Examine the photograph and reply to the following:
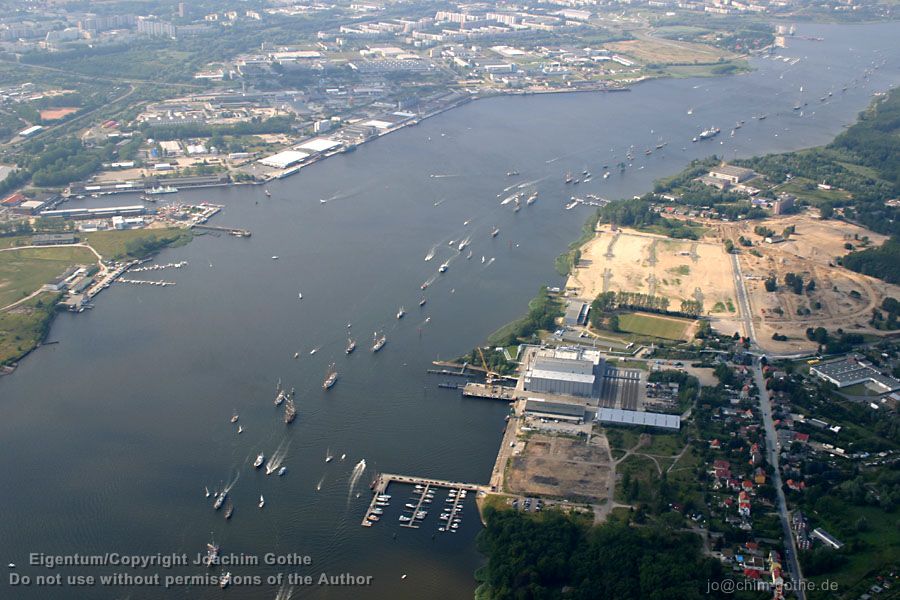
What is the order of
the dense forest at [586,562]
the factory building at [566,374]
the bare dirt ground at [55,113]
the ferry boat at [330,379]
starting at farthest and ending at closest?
the bare dirt ground at [55,113] < the ferry boat at [330,379] < the factory building at [566,374] < the dense forest at [586,562]

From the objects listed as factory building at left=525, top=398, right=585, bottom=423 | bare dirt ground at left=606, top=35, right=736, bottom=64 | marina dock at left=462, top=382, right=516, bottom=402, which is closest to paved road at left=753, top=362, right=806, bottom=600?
factory building at left=525, top=398, right=585, bottom=423

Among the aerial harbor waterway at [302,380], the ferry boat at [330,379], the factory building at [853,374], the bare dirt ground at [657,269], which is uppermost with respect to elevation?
the factory building at [853,374]

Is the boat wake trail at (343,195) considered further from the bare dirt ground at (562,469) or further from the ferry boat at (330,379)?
the bare dirt ground at (562,469)

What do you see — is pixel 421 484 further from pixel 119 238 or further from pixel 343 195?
pixel 343 195

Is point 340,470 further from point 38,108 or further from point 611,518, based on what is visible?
point 38,108

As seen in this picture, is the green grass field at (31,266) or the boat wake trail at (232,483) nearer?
the boat wake trail at (232,483)

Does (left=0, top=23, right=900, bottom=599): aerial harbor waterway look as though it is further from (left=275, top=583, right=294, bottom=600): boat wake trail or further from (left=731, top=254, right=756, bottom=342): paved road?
(left=731, top=254, right=756, bottom=342): paved road

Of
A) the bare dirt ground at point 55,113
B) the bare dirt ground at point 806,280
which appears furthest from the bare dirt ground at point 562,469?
the bare dirt ground at point 55,113

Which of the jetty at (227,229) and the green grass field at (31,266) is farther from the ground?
the jetty at (227,229)
